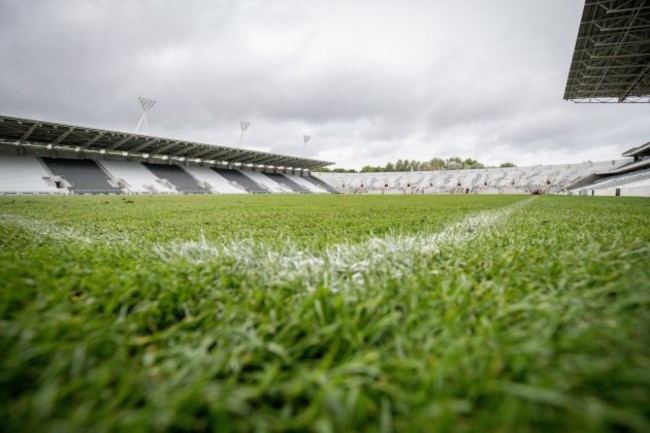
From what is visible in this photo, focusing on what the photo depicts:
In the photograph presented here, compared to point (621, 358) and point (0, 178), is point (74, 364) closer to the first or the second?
point (621, 358)

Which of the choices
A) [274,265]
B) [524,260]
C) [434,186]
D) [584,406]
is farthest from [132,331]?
[434,186]

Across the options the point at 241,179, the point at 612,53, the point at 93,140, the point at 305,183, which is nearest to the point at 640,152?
the point at 612,53

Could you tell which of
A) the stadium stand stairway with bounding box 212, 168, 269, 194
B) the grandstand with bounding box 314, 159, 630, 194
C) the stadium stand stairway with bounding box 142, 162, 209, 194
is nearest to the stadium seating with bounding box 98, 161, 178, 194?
the stadium stand stairway with bounding box 142, 162, 209, 194

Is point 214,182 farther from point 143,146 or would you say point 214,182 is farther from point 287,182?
point 287,182

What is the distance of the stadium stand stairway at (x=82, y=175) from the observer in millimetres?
29109

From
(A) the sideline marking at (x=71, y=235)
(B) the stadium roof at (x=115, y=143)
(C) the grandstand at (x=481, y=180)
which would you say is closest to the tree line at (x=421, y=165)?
(C) the grandstand at (x=481, y=180)

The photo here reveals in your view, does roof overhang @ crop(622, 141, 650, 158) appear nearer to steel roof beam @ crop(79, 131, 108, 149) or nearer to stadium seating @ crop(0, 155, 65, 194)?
steel roof beam @ crop(79, 131, 108, 149)

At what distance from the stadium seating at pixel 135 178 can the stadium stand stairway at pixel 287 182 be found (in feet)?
61.0

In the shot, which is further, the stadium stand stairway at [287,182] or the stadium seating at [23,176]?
the stadium stand stairway at [287,182]

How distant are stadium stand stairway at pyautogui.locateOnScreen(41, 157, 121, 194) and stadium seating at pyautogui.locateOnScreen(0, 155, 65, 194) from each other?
110 centimetres

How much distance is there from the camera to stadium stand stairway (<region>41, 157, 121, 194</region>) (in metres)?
29.1

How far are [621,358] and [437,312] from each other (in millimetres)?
457

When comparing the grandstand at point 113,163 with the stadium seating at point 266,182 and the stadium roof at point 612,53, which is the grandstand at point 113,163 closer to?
the stadium seating at point 266,182

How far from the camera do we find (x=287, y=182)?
168 feet
